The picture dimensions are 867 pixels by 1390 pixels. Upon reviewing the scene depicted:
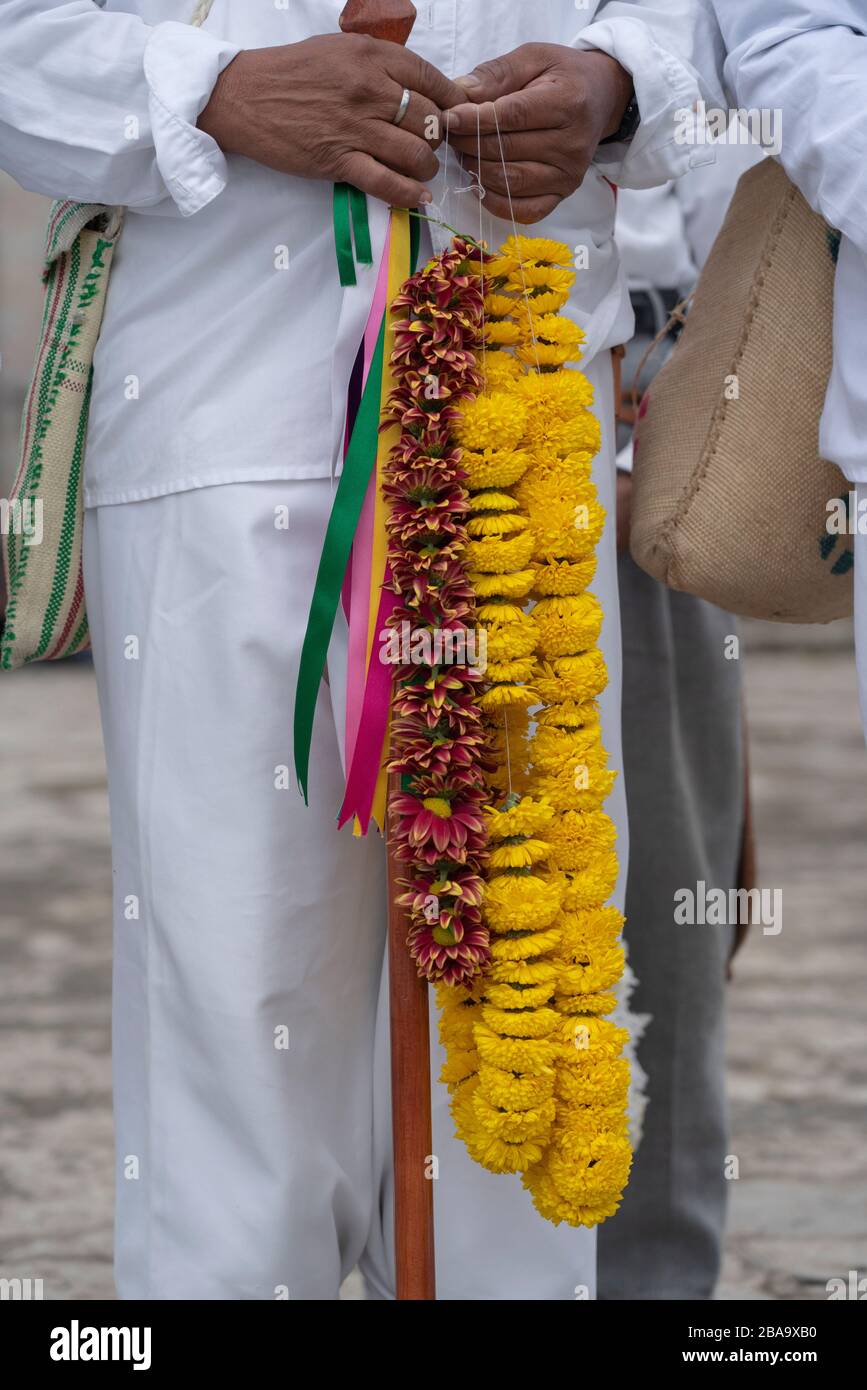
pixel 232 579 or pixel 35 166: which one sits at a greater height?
pixel 35 166

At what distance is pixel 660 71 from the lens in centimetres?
180

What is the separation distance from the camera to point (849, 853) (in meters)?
6.27

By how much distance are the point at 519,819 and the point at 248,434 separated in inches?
18.7

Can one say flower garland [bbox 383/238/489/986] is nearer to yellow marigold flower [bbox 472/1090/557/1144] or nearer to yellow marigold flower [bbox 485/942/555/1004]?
yellow marigold flower [bbox 485/942/555/1004]

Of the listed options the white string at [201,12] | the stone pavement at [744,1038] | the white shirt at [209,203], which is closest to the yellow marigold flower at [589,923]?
the white shirt at [209,203]

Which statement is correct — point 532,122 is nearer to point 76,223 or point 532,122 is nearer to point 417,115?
point 417,115

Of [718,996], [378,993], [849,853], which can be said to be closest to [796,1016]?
[718,996]

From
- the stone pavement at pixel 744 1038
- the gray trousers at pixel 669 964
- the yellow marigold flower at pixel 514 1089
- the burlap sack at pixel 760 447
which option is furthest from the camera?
the stone pavement at pixel 744 1038

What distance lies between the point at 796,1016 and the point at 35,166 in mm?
3146

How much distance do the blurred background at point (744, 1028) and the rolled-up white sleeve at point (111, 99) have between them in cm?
178

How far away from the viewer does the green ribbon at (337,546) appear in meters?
1.70

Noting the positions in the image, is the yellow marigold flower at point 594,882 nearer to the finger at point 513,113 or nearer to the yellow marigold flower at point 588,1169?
the yellow marigold flower at point 588,1169
